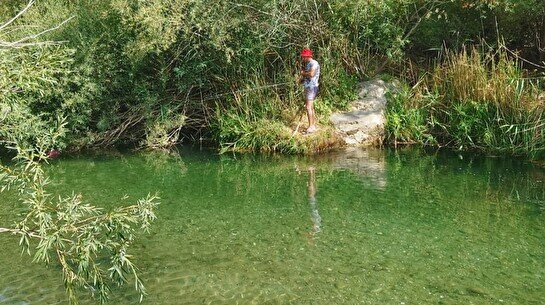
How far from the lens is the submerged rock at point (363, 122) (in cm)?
1212

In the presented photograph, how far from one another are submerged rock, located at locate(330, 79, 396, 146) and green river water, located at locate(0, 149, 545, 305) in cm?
92

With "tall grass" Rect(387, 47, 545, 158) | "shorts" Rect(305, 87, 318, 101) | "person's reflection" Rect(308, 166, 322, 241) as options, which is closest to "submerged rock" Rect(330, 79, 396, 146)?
"tall grass" Rect(387, 47, 545, 158)

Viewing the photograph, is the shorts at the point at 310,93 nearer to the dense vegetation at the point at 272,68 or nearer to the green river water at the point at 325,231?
the dense vegetation at the point at 272,68

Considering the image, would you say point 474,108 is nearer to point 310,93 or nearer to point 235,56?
point 310,93

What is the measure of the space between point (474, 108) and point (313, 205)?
15.3ft

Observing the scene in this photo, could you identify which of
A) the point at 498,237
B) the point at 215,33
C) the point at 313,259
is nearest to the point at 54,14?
the point at 215,33

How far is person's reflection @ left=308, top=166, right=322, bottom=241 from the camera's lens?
7137mm

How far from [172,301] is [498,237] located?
145 inches

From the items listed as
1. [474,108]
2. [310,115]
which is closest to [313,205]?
[310,115]

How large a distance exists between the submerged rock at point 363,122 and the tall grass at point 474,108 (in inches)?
8.7

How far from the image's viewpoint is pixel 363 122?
12195 mm

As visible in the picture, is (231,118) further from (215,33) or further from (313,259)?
(313,259)

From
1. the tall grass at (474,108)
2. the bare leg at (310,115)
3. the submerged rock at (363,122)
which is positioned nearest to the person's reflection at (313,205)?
the bare leg at (310,115)

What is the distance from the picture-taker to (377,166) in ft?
34.2
